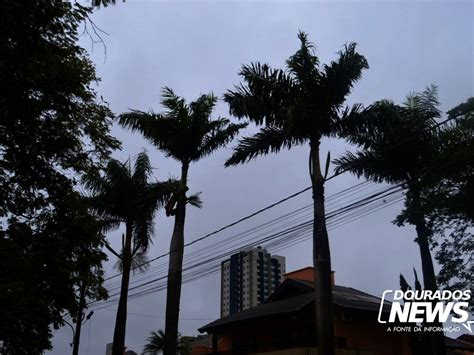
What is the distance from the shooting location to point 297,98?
1630cm

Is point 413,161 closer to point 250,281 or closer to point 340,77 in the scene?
point 340,77

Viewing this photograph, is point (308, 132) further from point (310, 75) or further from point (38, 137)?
point (38, 137)

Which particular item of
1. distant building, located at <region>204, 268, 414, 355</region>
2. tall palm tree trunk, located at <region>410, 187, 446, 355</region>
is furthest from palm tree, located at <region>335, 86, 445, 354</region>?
distant building, located at <region>204, 268, 414, 355</region>

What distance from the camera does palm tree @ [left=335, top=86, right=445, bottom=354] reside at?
62.2ft

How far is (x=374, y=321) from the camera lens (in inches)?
1014

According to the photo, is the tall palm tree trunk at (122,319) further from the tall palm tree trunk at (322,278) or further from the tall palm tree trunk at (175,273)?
the tall palm tree trunk at (322,278)

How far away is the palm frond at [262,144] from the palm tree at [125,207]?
18.8 ft

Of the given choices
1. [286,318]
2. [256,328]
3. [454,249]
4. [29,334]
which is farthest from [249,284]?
[29,334]

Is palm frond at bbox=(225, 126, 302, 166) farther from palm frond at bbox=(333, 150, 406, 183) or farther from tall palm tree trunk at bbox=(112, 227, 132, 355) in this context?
tall palm tree trunk at bbox=(112, 227, 132, 355)

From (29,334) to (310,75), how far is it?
11095mm

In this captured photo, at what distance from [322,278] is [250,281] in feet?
123

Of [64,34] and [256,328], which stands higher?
[64,34]

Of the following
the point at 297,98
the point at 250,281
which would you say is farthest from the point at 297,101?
the point at 250,281

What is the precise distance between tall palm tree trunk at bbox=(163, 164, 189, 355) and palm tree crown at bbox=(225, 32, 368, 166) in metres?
2.65
